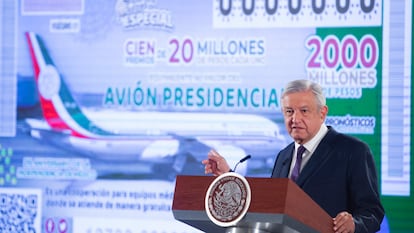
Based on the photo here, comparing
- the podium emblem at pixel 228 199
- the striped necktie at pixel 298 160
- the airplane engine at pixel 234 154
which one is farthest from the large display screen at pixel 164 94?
the podium emblem at pixel 228 199

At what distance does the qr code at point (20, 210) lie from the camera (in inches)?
190

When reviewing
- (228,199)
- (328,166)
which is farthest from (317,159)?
(228,199)

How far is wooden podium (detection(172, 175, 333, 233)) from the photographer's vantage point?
6.95 feet

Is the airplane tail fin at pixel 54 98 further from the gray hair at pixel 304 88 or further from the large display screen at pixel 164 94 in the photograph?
the gray hair at pixel 304 88

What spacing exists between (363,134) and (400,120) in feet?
0.67

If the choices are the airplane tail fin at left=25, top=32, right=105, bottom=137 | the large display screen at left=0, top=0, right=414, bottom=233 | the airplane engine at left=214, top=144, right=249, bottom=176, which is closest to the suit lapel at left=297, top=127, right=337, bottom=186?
the large display screen at left=0, top=0, right=414, bottom=233

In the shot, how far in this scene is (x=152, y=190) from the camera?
15.0 feet

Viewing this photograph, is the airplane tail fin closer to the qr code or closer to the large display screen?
the large display screen

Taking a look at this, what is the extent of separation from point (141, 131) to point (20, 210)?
922mm

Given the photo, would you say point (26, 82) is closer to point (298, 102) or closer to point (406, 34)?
point (406, 34)

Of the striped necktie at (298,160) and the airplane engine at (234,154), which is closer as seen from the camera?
the striped necktie at (298,160)

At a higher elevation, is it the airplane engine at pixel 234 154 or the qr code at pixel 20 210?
the airplane engine at pixel 234 154

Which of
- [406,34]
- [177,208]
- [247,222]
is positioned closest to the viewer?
[247,222]

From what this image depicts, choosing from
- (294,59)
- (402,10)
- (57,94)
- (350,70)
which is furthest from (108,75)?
(402,10)
